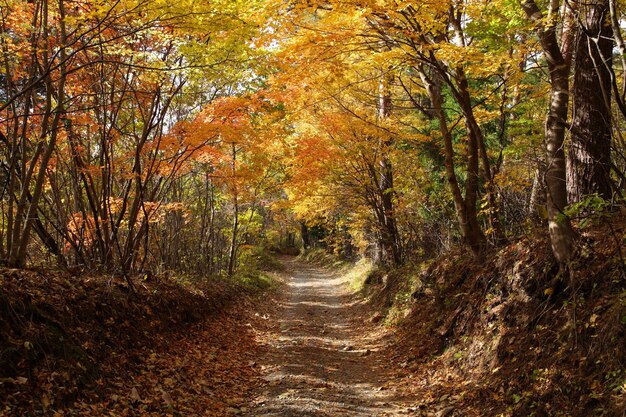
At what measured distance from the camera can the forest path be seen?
5.65 m

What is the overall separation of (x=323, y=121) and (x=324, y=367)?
6906 millimetres

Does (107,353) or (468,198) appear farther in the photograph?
(468,198)

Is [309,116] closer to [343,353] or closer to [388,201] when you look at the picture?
[388,201]

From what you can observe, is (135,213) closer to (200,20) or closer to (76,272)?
(76,272)

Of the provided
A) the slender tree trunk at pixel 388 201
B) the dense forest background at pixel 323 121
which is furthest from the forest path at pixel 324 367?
the slender tree trunk at pixel 388 201

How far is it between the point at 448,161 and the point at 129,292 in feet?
21.0

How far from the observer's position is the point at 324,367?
759 centimetres

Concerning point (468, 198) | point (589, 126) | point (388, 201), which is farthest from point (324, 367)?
point (388, 201)

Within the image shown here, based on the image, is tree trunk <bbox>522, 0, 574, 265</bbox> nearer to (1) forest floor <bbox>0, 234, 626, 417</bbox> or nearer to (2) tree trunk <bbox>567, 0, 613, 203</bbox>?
(1) forest floor <bbox>0, 234, 626, 417</bbox>

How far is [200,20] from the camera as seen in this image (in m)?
6.02

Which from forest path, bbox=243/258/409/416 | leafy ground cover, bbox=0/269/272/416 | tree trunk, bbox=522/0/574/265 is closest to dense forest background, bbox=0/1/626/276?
tree trunk, bbox=522/0/574/265

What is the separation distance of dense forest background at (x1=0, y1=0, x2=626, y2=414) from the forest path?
6.07ft

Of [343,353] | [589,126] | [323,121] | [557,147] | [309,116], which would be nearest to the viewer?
[557,147]

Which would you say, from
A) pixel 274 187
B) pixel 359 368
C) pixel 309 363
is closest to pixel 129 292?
pixel 309 363
